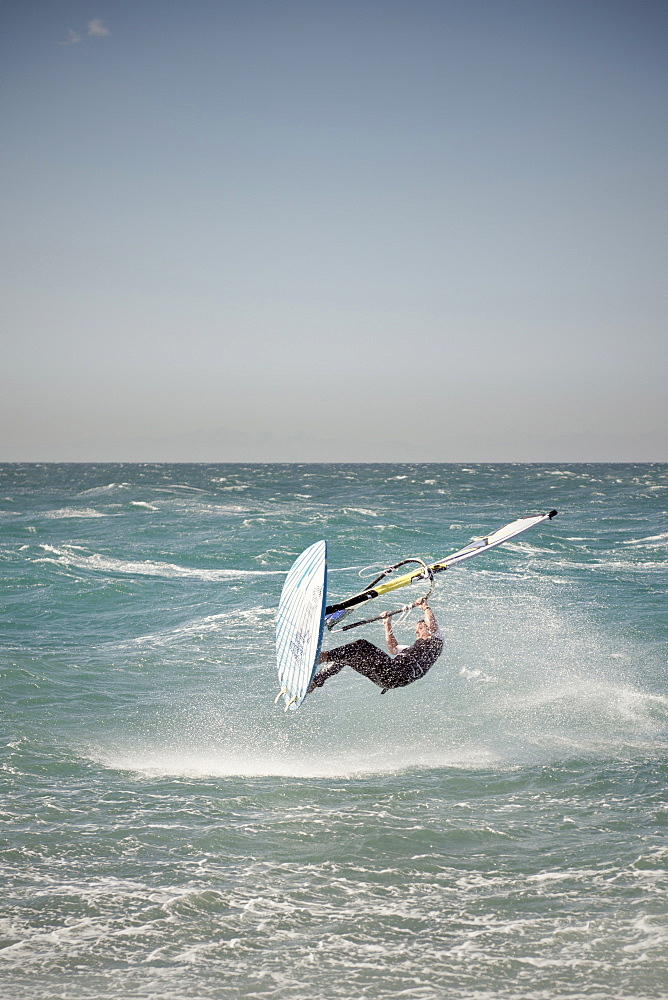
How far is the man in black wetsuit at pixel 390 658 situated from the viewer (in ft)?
26.2

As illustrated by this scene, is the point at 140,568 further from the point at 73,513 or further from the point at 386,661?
the point at 73,513

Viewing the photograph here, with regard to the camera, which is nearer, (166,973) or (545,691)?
(166,973)

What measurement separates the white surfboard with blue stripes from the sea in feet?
5.49

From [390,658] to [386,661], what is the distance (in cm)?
9

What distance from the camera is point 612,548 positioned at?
101 feet

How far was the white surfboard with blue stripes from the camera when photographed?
24.4 feet

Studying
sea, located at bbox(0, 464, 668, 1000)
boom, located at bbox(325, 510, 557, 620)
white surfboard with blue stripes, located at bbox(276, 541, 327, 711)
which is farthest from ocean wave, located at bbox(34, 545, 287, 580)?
boom, located at bbox(325, 510, 557, 620)

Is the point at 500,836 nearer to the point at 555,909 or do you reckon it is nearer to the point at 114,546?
the point at 555,909

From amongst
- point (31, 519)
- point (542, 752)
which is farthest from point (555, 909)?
point (31, 519)

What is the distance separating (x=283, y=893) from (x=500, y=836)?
2.39m

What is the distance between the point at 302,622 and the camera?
26.0 feet

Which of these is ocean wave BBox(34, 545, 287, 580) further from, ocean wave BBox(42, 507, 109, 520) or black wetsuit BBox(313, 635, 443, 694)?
black wetsuit BBox(313, 635, 443, 694)

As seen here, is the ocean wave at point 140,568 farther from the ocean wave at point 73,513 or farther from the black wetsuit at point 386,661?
the black wetsuit at point 386,661

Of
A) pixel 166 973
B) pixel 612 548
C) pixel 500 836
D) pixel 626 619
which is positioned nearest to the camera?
pixel 166 973
